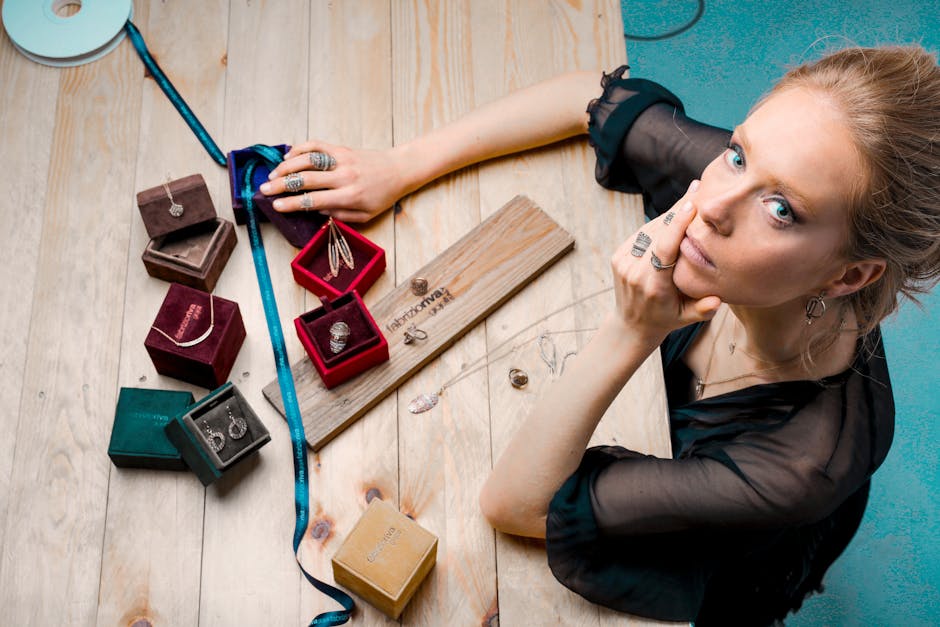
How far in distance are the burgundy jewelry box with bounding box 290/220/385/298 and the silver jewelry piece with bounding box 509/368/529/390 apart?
304 millimetres

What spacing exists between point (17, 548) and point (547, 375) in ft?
2.88

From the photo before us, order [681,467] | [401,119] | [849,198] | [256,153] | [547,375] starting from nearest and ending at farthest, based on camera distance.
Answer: [849,198]
[681,467]
[547,375]
[256,153]
[401,119]

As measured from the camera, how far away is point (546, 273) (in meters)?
1.67

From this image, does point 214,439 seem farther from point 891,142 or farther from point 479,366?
point 891,142

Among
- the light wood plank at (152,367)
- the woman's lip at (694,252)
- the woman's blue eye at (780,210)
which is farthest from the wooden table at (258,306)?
the woman's blue eye at (780,210)

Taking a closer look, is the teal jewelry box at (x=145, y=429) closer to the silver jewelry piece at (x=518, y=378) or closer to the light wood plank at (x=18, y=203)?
the light wood plank at (x=18, y=203)

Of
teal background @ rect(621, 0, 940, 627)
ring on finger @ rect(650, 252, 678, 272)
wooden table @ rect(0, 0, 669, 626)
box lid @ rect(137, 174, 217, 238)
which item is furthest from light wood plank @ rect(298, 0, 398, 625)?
teal background @ rect(621, 0, 940, 627)

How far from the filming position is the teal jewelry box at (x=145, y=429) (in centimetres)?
143

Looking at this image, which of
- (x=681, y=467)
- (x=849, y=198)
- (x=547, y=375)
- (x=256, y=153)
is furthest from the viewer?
(x=256, y=153)

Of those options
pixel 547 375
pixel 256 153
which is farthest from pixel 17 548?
pixel 547 375

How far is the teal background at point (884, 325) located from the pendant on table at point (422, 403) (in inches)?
41.9

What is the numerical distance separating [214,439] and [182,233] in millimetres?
402

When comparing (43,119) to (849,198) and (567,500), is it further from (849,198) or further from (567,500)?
(849,198)

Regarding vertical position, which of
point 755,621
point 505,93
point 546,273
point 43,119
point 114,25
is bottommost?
point 755,621
